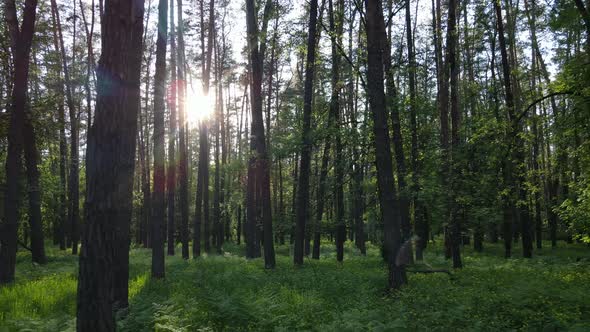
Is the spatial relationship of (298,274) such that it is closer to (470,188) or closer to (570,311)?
(470,188)

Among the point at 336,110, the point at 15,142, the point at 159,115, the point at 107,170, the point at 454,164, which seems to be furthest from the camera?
the point at 336,110

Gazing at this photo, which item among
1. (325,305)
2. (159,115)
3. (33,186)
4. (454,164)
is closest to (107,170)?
(325,305)

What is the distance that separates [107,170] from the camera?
4355 millimetres

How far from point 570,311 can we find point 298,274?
7328 mm

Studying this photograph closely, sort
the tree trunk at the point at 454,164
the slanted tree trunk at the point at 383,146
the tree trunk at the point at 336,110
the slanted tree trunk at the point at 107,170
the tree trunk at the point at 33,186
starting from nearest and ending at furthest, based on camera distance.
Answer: the slanted tree trunk at the point at 107,170
the slanted tree trunk at the point at 383,146
the tree trunk at the point at 454,164
the tree trunk at the point at 336,110
the tree trunk at the point at 33,186

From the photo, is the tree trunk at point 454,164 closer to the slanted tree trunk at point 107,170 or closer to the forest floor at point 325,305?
the forest floor at point 325,305

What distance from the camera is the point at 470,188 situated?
1266 cm

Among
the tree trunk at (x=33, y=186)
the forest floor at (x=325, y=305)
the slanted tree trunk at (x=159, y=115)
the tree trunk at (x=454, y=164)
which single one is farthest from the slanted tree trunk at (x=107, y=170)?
the tree trunk at (x=33, y=186)

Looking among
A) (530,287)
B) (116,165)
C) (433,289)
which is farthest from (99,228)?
(530,287)

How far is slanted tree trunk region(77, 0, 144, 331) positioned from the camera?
168 inches

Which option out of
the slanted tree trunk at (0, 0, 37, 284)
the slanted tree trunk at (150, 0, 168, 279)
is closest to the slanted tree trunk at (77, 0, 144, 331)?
the slanted tree trunk at (150, 0, 168, 279)

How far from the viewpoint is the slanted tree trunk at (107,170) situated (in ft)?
14.0

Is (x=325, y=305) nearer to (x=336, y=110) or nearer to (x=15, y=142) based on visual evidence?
(x=15, y=142)

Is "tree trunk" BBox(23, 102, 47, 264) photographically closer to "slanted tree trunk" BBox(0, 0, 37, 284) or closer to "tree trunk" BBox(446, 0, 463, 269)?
"slanted tree trunk" BBox(0, 0, 37, 284)
